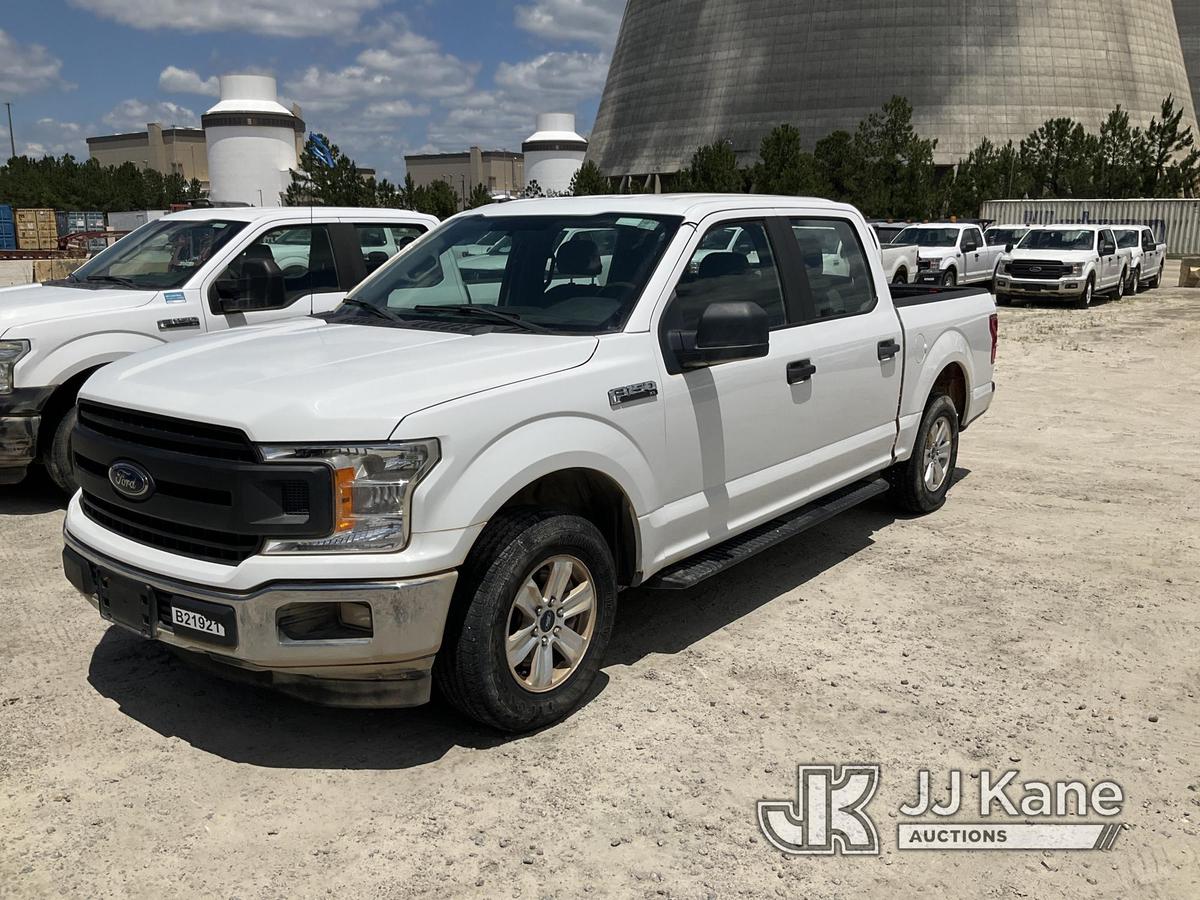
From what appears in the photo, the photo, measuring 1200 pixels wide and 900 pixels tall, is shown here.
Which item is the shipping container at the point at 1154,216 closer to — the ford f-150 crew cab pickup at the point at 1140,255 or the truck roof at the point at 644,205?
the ford f-150 crew cab pickup at the point at 1140,255

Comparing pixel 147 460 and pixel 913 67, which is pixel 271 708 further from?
pixel 913 67

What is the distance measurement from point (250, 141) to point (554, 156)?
33.3 metres

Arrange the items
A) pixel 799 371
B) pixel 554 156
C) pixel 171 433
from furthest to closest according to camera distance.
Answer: pixel 554 156 < pixel 799 371 < pixel 171 433

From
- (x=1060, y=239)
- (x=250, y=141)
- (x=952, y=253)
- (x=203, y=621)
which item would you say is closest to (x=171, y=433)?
(x=203, y=621)

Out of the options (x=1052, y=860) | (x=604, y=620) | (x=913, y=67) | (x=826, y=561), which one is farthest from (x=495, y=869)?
(x=913, y=67)

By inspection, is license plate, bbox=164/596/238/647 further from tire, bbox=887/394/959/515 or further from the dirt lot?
tire, bbox=887/394/959/515

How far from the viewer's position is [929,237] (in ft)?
86.7

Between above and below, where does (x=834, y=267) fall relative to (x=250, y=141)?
below

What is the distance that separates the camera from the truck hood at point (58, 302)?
705 cm

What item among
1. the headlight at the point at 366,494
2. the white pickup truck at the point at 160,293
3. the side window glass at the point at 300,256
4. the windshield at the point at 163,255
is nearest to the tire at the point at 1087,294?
the white pickup truck at the point at 160,293

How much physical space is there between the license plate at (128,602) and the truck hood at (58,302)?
12.4 ft

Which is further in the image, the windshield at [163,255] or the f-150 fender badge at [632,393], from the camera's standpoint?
the windshield at [163,255]

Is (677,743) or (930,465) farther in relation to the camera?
(930,465)

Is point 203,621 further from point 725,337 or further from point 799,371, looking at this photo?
point 799,371
